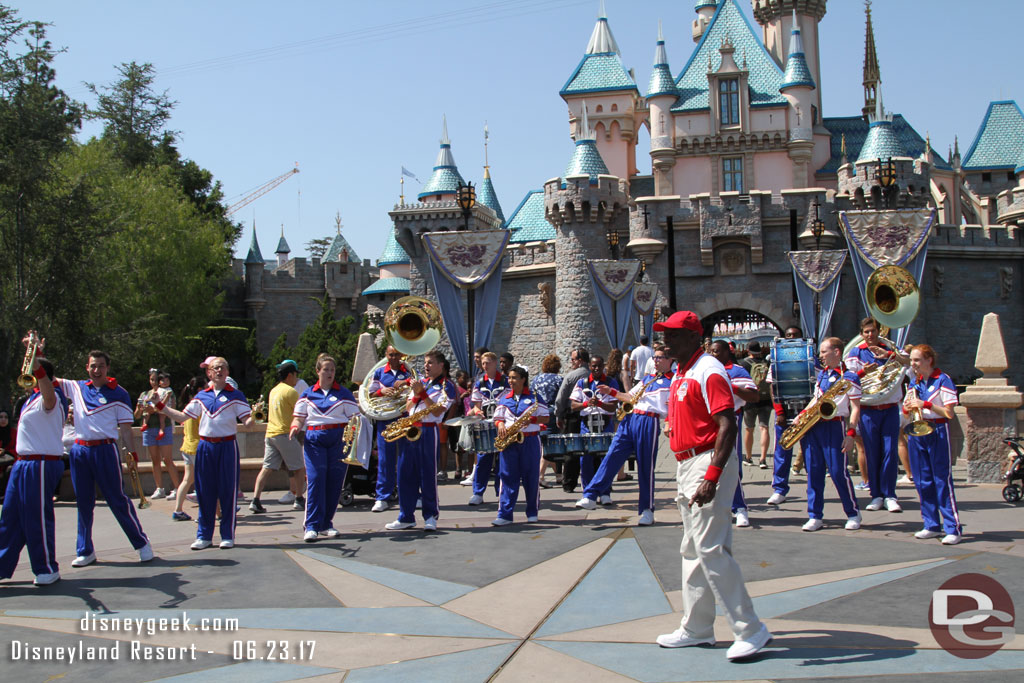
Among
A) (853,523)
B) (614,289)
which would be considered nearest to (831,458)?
(853,523)

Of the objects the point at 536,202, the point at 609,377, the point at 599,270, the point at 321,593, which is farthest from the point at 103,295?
the point at 321,593

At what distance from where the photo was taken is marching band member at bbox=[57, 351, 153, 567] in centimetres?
697

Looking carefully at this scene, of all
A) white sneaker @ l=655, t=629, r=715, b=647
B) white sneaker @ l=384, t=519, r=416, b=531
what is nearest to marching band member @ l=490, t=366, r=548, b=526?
white sneaker @ l=384, t=519, r=416, b=531

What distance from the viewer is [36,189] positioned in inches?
984

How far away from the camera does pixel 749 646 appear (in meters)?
4.40

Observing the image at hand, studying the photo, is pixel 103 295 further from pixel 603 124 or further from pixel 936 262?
pixel 936 262

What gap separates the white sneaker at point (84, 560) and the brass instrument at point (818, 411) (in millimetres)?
5667

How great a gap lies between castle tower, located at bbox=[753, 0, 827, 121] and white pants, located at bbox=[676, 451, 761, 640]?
125ft

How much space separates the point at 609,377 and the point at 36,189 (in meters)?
21.2

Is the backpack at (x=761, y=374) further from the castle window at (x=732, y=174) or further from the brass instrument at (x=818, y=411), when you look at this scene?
the castle window at (x=732, y=174)

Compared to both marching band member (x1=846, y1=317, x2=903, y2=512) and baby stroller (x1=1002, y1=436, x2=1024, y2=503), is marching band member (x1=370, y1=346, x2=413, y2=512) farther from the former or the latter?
baby stroller (x1=1002, y1=436, x2=1024, y2=503)

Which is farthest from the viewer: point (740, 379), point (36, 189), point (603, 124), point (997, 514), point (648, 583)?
point (603, 124)

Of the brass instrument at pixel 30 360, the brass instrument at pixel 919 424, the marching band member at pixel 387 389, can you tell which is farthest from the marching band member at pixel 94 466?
the brass instrument at pixel 919 424

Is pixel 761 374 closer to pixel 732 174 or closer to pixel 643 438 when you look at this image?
pixel 643 438
